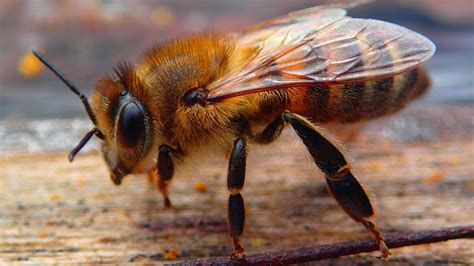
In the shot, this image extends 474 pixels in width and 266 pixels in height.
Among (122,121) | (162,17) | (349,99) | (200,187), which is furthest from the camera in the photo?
(162,17)

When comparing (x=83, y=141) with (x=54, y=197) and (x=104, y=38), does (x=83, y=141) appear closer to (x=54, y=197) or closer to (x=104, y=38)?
(x=54, y=197)

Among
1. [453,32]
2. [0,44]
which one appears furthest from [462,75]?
[0,44]

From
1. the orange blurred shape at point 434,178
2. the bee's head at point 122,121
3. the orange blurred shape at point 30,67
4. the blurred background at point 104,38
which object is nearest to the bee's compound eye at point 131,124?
the bee's head at point 122,121

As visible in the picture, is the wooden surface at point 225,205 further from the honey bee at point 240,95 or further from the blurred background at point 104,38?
the blurred background at point 104,38

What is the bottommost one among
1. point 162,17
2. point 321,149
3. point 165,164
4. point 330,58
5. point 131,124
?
point 162,17

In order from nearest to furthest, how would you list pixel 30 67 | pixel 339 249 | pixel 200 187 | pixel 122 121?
pixel 339 249
pixel 122 121
pixel 200 187
pixel 30 67

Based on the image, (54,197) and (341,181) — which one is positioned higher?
(341,181)

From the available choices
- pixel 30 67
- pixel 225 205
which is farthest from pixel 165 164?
pixel 30 67
